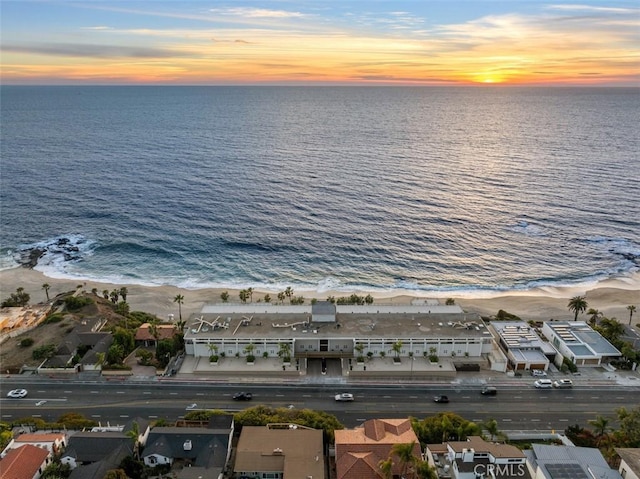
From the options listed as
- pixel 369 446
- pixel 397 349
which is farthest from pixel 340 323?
pixel 369 446

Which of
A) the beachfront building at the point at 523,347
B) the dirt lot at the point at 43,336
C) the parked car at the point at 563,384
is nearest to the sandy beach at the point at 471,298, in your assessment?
the dirt lot at the point at 43,336

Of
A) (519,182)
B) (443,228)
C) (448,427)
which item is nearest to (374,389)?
(448,427)

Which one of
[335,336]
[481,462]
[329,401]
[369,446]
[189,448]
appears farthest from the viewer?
[335,336]

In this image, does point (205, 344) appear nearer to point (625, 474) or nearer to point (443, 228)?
point (625, 474)

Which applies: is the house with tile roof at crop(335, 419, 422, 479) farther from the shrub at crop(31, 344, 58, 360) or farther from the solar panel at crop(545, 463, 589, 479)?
the shrub at crop(31, 344, 58, 360)

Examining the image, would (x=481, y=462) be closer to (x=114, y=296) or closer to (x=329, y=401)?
(x=329, y=401)

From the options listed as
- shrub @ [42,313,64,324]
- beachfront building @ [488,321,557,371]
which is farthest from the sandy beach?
shrub @ [42,313,64,324]

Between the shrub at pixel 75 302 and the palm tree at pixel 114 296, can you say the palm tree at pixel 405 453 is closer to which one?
the shrub at pixel 75 302

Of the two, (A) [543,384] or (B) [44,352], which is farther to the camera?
(B) [44,352]
